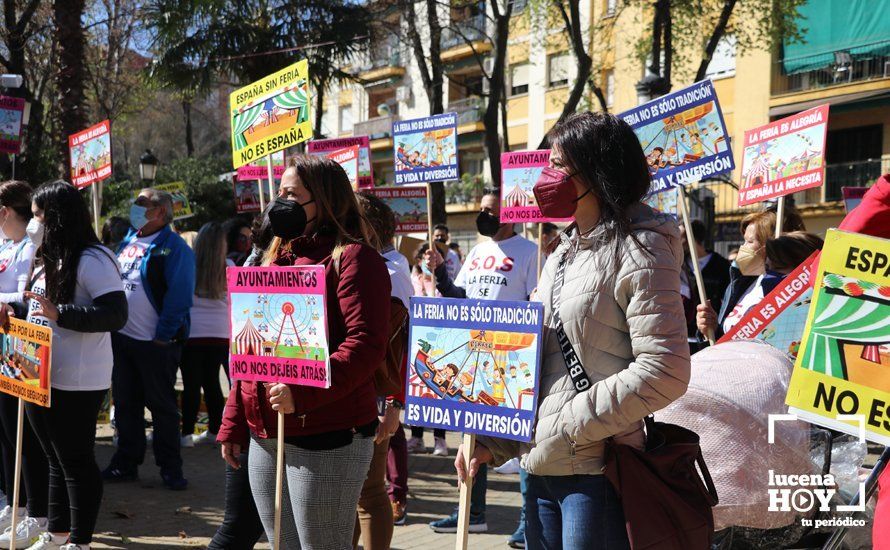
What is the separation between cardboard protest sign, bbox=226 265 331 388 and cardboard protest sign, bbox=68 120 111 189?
5060 millimetres

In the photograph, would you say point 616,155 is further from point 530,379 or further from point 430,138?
point 430,138

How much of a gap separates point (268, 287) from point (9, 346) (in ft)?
7.42

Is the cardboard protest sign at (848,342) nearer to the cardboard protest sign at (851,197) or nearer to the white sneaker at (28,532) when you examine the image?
the white sneaker at (28,532)

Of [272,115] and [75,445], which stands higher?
[272,115]

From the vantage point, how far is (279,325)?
3.33 meters

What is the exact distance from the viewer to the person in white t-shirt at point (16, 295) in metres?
5.19

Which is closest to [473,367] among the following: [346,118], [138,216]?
[138,216]

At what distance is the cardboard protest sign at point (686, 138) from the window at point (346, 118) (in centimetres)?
4498

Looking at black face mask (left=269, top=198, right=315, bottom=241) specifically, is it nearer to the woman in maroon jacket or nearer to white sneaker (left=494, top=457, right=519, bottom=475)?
the woman in maroon jacket

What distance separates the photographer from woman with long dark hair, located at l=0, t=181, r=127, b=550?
4.70 metres

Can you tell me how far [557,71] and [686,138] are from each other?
30981 millimetres

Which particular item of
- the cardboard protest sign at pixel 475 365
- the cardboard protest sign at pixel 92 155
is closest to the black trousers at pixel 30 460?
the cardboard protest sign at pixel 475 365

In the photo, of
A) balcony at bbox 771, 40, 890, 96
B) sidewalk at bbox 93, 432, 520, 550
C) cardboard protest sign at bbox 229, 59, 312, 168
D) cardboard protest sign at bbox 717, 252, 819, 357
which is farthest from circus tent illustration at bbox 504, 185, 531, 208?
balcony at bbox 771, 40, 890, 96

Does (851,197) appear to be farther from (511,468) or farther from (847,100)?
(847,100)
